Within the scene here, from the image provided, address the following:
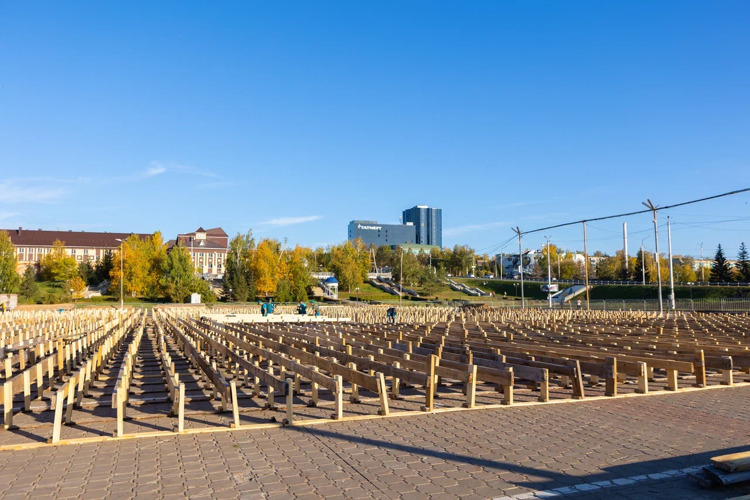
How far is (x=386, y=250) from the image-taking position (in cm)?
16538

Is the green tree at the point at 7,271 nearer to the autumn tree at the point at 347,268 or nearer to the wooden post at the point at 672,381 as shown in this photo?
the autumn tree at the point at 347,268


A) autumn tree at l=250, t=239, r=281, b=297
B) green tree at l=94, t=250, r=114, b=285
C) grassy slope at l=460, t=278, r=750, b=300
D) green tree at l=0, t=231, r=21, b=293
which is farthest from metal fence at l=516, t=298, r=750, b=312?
green tree at l=94, t=250, r=114, b=285

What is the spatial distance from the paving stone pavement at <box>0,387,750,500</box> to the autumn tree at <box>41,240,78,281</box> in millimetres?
100069

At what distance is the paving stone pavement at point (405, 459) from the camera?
18.1 ft

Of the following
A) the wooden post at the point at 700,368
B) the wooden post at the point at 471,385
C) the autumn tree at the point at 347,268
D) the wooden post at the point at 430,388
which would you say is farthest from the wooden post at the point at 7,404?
the autumn tree at the point at 347,268

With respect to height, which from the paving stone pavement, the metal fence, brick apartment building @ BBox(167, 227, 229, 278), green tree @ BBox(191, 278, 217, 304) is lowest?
the metal fence

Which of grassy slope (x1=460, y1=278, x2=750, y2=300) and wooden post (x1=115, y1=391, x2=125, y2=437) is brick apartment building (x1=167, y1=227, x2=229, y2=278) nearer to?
grassy slope (x1=460, y1=278, x2=750, y2=300)

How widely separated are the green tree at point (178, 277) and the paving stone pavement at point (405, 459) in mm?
67943

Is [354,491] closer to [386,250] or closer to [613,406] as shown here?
[613,406]

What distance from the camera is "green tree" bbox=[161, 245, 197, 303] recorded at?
72.1 metres

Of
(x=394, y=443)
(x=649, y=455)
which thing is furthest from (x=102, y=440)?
(x=649, y=455)

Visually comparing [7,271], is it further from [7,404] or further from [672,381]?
[672,381]

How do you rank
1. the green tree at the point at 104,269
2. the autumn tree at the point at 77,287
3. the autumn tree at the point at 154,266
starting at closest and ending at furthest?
the autumn tree at the point at 154,266
the autumn tree at the point at 77,287
the green tree at the point at 104,269

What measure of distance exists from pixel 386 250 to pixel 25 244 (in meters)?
89.7
